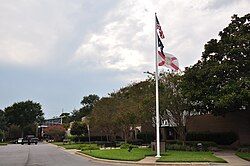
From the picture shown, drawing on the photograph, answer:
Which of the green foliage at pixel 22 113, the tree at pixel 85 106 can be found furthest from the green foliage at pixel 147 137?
the tree at pixel 85 106

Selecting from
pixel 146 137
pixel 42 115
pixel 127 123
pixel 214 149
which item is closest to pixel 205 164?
pixel 214 149

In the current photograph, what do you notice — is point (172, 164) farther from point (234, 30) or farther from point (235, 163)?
point (234, 30)

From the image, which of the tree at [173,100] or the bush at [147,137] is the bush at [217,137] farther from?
the bush at [147,137]

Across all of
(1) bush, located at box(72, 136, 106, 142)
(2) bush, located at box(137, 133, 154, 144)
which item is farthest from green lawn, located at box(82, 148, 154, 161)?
(1) bush, located at box(72, 136, 106, 142)

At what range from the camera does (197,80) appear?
101 feet

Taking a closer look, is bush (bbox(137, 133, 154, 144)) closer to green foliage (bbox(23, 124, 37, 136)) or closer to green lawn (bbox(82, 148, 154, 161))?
green lawn (bbox(82, 148, 154, 161))

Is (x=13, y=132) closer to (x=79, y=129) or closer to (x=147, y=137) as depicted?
(x=79, y=129)

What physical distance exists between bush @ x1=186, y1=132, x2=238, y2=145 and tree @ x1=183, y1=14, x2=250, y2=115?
4.73 meters

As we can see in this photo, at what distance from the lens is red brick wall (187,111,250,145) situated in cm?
3419

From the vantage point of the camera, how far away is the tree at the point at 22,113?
4510 inches

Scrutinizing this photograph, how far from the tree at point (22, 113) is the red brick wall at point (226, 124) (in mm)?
81168

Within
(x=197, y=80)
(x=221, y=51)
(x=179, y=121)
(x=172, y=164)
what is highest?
(x=221, y=51)

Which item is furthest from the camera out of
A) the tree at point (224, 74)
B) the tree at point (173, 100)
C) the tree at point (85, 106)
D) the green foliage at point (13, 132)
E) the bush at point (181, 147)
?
the tree at point (85, 106)

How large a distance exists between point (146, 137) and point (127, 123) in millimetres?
8450
